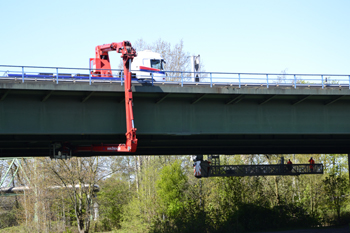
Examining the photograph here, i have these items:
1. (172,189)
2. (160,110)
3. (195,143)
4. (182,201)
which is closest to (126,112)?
(160,110)

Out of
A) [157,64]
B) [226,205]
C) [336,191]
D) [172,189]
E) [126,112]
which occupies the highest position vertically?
[157,64]

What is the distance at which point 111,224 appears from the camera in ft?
163

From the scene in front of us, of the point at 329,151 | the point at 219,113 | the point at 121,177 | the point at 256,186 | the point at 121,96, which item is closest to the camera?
the point at 121,96

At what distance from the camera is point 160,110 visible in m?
21.3

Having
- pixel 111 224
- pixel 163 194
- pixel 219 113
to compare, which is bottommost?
pixel 111 224

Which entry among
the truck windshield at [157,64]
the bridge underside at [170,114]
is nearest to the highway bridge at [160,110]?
the bridge underside at [170,114]

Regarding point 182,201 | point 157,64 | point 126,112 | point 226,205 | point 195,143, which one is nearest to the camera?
point 126,112

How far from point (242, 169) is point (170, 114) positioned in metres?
15.7

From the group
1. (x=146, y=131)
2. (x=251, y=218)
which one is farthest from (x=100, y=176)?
(x=146, y=131)

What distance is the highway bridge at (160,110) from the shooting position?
Result: 19.1 m

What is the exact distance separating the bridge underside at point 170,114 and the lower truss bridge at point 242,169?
7.47 metres

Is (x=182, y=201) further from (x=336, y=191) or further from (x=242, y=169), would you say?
(x=336, y=191)

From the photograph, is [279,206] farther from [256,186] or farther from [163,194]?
[163,194]

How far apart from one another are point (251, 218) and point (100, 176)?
17318 millimetres
